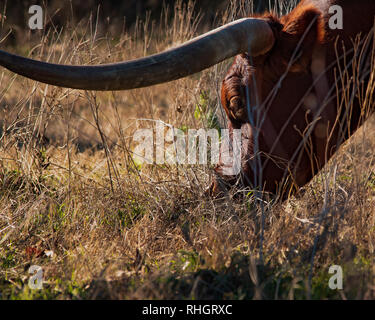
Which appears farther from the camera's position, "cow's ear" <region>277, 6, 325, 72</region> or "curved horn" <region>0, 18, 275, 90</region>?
"cow's ear" <region>277, 6, 325, 72</region>

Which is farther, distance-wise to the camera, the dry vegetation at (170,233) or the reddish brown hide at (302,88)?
the reddish brown hide at (302,88)

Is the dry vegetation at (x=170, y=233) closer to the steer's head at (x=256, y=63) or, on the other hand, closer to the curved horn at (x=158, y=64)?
the steer's head at (x=256, y=63)

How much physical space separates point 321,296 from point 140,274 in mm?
815

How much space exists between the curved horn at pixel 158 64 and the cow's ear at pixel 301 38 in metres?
0.10

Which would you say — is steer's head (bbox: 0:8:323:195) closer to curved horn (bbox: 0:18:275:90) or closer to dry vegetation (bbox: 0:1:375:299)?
curved horn (bbox: 0:18:275:90)

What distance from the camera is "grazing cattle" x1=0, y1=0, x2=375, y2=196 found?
9.63 ft

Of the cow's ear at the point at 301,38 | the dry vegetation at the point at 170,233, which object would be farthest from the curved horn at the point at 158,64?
the dry vegetation at the point at 170,233

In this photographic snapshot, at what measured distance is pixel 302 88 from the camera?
304cm

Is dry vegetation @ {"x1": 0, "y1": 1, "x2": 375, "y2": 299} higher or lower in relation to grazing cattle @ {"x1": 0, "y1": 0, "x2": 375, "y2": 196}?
lower

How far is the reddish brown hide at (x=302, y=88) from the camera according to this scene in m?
2.99

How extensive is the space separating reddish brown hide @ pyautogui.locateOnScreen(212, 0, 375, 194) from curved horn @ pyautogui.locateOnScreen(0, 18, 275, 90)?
0.46 feet

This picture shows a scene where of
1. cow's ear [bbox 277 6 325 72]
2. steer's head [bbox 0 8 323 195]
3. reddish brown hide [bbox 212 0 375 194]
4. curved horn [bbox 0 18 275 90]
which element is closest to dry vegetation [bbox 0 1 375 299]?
reddish brown hide [bbox 212 0 375 194]

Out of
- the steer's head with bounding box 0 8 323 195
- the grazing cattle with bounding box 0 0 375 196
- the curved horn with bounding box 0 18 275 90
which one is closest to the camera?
the curved horn with bounding box 0 18 275 90
